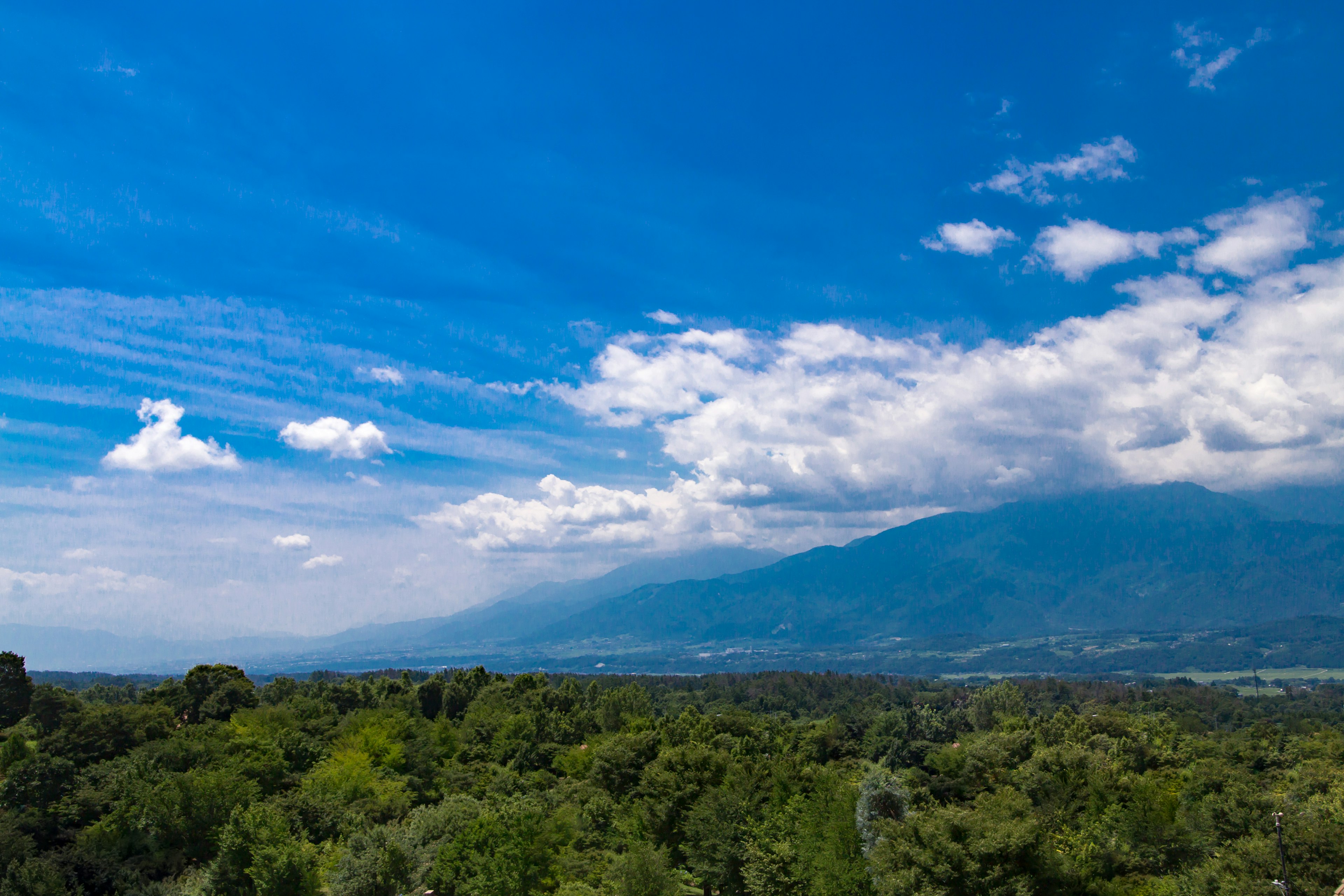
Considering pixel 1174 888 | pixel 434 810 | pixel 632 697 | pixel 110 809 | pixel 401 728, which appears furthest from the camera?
pixel 632 697

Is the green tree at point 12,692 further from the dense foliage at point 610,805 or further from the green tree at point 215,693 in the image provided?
the green tree at point 215,693

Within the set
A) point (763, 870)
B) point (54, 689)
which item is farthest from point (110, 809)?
point (763, 870)

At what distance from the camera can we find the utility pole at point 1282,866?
3083 centimetres

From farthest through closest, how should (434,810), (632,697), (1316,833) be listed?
(632,697) → (434,810) → (1316,833)

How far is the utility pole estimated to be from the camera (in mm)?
30828

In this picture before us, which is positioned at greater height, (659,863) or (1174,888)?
(659,863)

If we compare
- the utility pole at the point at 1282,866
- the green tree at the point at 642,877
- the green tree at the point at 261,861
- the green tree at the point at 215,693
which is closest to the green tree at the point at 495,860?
the green tree at the point at 642,877

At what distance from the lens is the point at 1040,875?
1559 inches

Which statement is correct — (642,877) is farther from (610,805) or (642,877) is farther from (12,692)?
(12,692)

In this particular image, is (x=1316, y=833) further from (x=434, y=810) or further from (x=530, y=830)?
(x=434, y=810)

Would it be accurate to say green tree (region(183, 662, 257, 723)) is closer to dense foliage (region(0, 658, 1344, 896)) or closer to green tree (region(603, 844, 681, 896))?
dense foliage (region(0, 658, 1344, 896))

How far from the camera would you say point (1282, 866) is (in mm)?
32812

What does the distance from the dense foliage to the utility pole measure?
569 millimetres

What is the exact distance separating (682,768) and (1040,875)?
23636 mm
